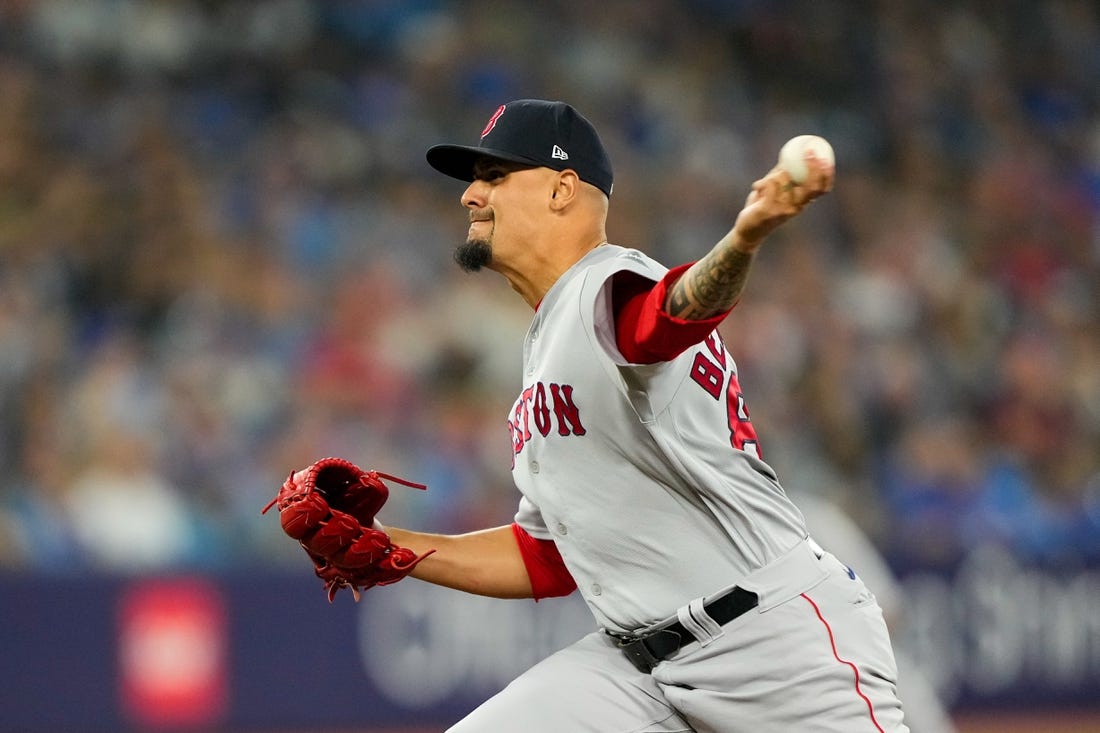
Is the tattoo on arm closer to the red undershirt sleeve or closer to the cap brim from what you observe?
the red undershirt sleeve

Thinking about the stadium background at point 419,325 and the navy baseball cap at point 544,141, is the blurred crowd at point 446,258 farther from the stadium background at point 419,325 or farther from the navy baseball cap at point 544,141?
the navy baseball cap at point 544,141

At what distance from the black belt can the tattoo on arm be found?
2.33 feet

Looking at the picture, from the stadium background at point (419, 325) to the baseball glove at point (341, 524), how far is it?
359cm

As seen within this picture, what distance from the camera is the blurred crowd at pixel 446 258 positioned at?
741 cm

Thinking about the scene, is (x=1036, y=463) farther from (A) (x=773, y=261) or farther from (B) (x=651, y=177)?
(B) (x=651, y=177)

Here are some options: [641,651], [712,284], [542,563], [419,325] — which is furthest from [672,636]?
[419,325]

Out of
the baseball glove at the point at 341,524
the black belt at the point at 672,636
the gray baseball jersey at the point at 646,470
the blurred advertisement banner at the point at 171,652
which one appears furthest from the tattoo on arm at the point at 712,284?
the blurred advertisement banner at the point at 171,652

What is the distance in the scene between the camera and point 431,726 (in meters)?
7.54

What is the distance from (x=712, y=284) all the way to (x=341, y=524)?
1.20 m

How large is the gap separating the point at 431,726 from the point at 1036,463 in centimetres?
Result: 387

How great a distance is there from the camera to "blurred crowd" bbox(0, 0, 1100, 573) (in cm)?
741

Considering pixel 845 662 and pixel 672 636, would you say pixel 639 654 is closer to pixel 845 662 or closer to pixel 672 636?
pixel 672 636

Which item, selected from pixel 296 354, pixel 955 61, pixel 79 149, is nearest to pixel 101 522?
pixel 296 354

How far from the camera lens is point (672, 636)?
3.30 meters
